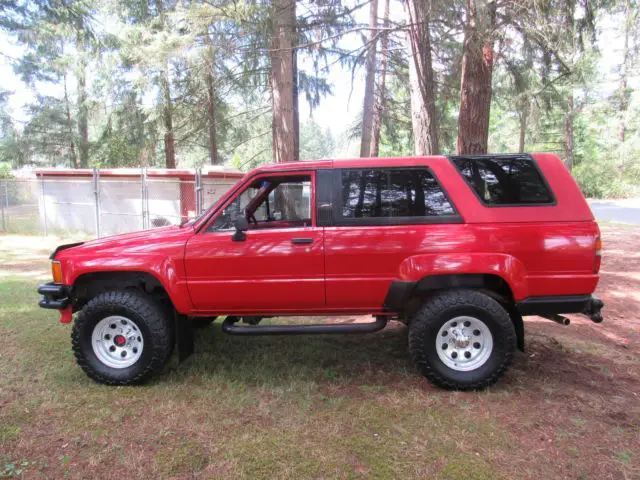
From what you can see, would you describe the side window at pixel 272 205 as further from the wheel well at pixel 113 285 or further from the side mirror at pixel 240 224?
the wheel well at pixel 113 285

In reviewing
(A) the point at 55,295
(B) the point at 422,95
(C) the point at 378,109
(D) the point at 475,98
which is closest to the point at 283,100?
(B) the point at 422,95

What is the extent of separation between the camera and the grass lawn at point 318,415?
2.68 metres

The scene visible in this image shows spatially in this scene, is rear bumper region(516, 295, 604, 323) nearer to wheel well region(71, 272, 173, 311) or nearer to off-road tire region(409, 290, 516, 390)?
off-road tire region(409, 290, 516, 390)

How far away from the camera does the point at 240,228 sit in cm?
360

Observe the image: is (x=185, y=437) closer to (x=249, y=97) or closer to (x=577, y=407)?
(x=577, y=407)

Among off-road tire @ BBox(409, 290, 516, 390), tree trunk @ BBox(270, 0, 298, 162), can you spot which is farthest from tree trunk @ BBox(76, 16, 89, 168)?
off-road tire @ BBox(409, 290, 516, 390)

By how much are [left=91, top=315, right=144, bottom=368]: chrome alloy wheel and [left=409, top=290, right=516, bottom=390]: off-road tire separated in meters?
2.46

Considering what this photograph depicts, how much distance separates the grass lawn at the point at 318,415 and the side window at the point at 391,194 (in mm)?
1516

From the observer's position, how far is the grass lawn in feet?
8.79

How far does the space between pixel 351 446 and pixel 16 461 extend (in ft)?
7.01

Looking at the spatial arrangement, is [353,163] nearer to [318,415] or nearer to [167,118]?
[318,415]

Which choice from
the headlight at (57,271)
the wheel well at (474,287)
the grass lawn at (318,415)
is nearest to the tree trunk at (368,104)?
the grass lawn at (318,415)

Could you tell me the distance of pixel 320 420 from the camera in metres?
3.19

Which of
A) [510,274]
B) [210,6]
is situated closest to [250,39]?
[210,6]
